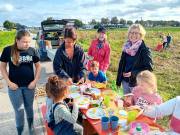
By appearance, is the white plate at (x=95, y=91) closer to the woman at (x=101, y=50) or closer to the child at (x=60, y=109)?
the child at (x=60, y=109)

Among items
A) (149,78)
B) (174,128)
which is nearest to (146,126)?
(174,128)

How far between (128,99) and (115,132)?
1.06 metres

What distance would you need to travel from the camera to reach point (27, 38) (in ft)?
13.8

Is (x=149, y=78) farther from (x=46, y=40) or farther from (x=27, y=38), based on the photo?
(x=46, y=40)

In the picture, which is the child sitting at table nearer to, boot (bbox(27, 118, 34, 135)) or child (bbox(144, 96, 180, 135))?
child (bbox(144, 96, 180, 135))

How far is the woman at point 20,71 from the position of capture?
4254mm

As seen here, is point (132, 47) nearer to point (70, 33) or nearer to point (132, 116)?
point (70, 33)

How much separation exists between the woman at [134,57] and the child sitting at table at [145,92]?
78 centimetres

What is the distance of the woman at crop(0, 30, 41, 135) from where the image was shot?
4254 mm

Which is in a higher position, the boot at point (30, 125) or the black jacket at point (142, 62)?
the black jacket at point (142, 62)

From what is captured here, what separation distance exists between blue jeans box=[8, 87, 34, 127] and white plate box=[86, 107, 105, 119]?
1.22m

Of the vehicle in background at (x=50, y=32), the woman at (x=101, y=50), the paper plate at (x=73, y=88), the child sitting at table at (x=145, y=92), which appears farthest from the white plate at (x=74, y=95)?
the vehicle in background at (x=50, y=32)

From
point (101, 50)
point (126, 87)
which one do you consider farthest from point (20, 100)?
point (101, 50)

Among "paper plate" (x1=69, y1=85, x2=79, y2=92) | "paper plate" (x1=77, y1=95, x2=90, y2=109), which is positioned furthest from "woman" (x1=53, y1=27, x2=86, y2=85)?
"paper plate" (x1=77, y1=95, x2=90, y2=109)
